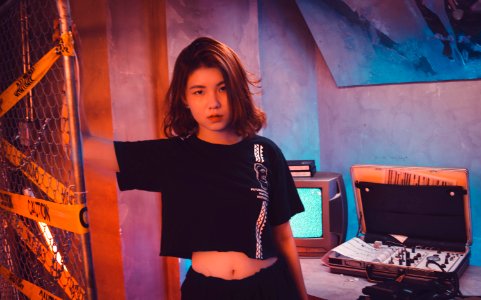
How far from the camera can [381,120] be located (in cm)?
353

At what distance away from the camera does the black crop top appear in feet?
5.48

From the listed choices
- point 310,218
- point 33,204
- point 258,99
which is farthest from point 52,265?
point 258,99

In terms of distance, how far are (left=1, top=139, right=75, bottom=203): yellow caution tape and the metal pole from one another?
12 cm

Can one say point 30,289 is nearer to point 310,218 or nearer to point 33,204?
point 33,204

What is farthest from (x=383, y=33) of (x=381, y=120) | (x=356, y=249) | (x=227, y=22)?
(x=356, y=249)

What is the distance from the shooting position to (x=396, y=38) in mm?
3242

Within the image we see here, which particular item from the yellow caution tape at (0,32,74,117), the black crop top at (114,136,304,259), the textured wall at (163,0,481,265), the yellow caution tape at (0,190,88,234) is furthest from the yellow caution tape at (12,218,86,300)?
the textured wall at (163,0,481,265)

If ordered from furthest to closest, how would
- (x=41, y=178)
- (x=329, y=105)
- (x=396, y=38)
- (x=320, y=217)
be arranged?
(x=329, y=105)
(x=396, y=38)
(x=320, y=217)
(x=41, y=178)

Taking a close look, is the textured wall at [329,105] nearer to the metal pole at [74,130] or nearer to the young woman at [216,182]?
the young woman at [216,182]

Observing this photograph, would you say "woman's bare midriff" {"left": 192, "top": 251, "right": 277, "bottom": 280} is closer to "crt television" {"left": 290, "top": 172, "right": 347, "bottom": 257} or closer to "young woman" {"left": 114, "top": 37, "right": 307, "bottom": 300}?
"young woman" {"left": 114, "top": 37, "right": 307, "bottom": 300}

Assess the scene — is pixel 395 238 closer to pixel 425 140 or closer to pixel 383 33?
pixel 425 140

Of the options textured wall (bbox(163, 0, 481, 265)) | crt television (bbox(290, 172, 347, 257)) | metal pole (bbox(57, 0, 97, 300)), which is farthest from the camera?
textured wall (bbox(163, 0, 481, 265))

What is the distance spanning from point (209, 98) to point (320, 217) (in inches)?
61.1

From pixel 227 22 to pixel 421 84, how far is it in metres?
1.42
